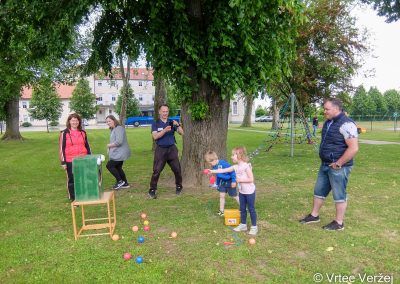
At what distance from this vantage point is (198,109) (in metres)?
7.67

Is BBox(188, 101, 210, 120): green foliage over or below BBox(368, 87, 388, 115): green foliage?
below

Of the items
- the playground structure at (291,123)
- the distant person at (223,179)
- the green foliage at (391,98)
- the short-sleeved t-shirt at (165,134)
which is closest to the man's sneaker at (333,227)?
the distant person at (223,179)

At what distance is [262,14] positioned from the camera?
6309mm

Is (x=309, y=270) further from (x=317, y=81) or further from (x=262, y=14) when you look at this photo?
(x=317, y=81)

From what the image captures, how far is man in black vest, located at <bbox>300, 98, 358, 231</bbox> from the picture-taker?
507 cm

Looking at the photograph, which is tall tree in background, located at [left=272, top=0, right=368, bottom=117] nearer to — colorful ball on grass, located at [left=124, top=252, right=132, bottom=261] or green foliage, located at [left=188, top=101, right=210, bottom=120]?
green foliage, located at [left=188, top=101, right=210, bottom=120]

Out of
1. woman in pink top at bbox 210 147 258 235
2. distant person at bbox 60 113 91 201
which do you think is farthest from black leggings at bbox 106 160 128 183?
woman in pink top at bbox 210 147 258 235

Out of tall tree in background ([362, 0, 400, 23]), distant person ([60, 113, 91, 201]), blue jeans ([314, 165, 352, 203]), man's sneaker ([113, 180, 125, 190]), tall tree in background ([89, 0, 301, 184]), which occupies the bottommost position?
man's sneaker ([113, 180, 125, 190])

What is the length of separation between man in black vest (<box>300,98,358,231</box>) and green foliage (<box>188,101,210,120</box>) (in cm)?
286

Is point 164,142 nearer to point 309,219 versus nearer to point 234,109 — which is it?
point 309,219

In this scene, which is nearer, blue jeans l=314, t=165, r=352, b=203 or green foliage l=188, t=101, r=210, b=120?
blue jeans l=314, t=165, r=352, b=203

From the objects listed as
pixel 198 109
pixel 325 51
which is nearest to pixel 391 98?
pixel 325 51

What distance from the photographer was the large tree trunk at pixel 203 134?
313 inches

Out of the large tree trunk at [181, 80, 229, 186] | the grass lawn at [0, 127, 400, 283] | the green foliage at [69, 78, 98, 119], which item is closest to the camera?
the grass lawn at [0, 127, 400, 283]
